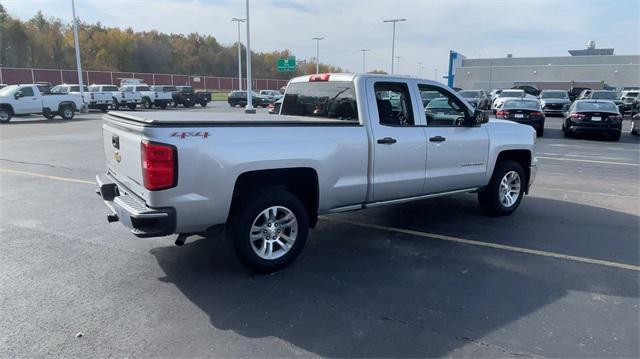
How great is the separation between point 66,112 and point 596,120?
25350 mm

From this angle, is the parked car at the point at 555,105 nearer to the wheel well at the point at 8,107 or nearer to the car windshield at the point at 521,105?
the car windshield at the point at 521,105

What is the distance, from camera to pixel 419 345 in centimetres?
331

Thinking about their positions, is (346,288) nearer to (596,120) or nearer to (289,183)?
(289,183)

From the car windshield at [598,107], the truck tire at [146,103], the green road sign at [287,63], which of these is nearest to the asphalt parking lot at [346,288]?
the car windshield at [598,107]

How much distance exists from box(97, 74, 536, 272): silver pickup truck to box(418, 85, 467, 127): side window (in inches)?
0.7

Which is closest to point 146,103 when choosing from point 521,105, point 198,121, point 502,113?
point 502,113

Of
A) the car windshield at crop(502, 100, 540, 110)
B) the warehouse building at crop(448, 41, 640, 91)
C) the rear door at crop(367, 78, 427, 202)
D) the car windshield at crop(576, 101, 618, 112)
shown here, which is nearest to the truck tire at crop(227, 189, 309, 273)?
the rear door at crop(367, 78, 427, 202)

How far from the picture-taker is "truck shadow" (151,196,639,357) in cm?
338

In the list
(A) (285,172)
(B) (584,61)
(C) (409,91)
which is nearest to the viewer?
(A) (285,172)

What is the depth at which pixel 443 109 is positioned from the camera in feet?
21.1

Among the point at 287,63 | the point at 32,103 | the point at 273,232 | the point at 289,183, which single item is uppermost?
the point at 287,63

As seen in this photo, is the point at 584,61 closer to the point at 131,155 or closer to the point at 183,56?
the point at 131,155

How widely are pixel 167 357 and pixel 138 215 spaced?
4.07 feet

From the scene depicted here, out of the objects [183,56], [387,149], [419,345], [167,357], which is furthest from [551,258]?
[183,56]
